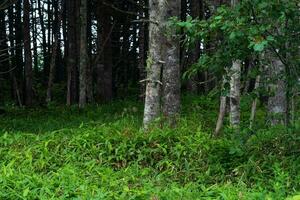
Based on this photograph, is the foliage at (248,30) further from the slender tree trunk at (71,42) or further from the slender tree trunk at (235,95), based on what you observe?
the slender tree trunk at (71,42)

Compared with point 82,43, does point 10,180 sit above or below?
below

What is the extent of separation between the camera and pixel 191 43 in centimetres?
643

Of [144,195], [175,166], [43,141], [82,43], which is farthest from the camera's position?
[82,43]

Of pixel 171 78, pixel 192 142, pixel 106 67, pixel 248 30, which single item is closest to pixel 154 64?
pixel 171 78

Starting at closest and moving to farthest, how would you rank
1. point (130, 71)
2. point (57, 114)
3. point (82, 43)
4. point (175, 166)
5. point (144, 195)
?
point (144, 195) < point (175, 166) < point (57, 114) < point (82, 43) < point (130, 71)

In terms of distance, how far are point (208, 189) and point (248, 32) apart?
203cm

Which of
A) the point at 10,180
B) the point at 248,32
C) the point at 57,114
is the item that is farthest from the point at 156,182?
the point at 57,114

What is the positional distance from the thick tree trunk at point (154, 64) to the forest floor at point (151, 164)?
725 mm

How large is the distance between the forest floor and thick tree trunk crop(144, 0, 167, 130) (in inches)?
28.5

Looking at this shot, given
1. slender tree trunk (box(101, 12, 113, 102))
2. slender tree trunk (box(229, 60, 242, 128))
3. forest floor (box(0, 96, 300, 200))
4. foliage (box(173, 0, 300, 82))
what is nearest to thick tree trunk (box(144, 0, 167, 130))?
forest floor (box(0, 96, 300, 200))

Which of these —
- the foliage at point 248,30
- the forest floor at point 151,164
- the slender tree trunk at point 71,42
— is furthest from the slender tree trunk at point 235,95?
the slender tree trunk at point 71,42

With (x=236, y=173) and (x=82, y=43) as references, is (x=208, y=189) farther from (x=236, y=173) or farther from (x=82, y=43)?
(x=82, y=43)

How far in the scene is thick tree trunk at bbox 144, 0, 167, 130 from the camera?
929cm

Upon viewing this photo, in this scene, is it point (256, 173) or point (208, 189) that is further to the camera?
point (256, 173)
